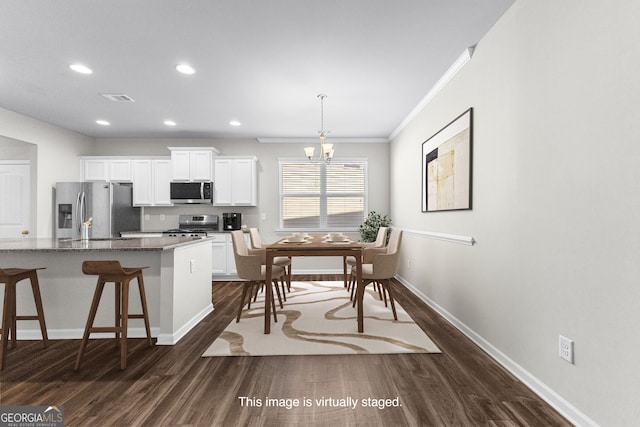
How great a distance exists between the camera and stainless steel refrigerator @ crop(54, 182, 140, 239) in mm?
5203

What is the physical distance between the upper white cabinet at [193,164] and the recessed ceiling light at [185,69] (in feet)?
8.23

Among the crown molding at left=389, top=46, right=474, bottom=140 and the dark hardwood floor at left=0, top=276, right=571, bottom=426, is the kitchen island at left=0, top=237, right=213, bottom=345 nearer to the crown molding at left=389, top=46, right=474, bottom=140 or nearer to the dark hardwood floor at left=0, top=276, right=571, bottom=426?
the dark hardwood floor at left=0, top=276, right=571, bottom=426

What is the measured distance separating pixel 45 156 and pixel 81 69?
108 inches

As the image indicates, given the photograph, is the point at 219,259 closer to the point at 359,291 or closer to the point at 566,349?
the point at 359,291

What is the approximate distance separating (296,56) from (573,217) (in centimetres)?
256

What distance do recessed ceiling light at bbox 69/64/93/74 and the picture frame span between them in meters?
3.79

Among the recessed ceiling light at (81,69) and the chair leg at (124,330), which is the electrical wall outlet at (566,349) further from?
the recessed ceiling light at (81,69)

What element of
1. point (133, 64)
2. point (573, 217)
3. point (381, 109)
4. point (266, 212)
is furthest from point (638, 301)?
point (266, 212)

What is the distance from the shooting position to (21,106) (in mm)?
4379

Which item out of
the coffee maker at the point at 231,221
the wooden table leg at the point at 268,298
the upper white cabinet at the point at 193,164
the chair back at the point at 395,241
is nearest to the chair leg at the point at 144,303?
the wooden table leg at the point at 268,298

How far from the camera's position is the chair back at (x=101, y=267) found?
2.37m

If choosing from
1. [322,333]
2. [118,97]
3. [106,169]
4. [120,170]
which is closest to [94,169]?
[106,169]

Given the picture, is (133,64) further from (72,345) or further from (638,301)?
(638,301)

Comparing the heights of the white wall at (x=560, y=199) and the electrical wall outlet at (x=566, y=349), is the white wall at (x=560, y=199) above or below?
above
